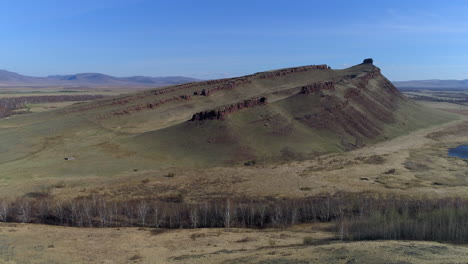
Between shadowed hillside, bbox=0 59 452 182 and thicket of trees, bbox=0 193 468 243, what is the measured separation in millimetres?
19151

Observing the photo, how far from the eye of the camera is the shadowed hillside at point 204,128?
7869 centimetres

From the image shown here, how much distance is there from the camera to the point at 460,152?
89.8m

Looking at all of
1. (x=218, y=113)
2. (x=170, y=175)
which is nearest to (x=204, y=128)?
(x=218, y=113)

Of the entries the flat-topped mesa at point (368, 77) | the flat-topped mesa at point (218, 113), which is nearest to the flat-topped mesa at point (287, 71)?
the flat-topped mesa at point (368, 77)

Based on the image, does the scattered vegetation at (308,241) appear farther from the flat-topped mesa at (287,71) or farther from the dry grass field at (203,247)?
the flat-topped mesa at (287,71)

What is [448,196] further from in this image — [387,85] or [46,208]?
[387,85]

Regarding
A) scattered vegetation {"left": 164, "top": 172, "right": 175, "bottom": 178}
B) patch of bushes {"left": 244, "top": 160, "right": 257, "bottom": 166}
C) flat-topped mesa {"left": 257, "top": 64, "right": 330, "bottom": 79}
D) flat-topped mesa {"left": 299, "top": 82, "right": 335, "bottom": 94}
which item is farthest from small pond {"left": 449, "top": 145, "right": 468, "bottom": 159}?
flat-topped mesa {"left": 257, "top": 64, "right": 330, "bottom": 79}

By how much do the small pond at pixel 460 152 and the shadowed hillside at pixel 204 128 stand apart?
749 inches

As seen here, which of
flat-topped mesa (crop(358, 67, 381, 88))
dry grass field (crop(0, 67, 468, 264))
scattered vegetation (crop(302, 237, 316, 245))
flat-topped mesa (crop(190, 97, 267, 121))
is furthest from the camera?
flat-topped mesa (crop(358, 67, 381, 88))

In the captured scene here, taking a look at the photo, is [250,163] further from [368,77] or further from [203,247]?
[368,77]

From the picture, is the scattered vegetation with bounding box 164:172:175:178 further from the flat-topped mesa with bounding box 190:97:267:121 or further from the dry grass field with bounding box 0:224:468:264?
the flat-topped mesa with bounding box 190:97:267:121

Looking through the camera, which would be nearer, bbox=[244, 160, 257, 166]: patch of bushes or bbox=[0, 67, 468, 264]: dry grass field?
bbox=[0, 67, 468, 264]: dry grass field

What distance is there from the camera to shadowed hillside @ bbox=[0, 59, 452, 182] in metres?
78.7

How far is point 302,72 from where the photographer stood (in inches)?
6865
